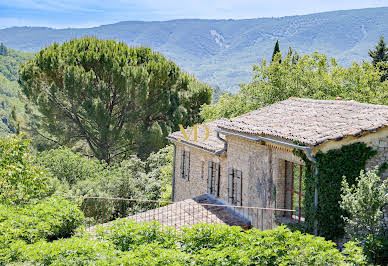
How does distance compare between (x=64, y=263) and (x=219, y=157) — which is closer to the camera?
(x=64, y=263)

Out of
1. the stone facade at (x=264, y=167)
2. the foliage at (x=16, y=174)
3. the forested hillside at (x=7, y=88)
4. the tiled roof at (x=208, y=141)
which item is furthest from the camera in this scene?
the forested hillside at (x=7, y=88)

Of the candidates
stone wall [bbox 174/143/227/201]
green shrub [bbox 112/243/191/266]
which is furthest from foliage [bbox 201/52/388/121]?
green shrub [bbox 112/243/191/266]

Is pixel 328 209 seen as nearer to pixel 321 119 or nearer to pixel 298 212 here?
pixel 298 212

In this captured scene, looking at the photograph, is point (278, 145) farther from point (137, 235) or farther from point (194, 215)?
point (137, 235)

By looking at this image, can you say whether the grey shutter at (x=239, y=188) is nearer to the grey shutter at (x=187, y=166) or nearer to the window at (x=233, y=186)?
the window at (x=233, y=186)

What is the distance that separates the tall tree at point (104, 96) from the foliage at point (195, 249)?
18.9 m

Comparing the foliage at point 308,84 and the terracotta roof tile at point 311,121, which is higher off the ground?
the foliage at point 308,84

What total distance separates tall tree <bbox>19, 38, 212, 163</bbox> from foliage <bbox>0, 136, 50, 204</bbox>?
1360 cm

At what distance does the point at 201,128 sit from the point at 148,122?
11.9 m

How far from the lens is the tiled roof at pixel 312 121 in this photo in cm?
1011

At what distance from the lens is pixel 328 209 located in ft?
33.5

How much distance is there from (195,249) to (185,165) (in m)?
9.64

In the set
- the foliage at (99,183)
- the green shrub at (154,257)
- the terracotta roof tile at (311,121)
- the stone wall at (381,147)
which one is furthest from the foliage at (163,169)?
the green shrub at (154,257)

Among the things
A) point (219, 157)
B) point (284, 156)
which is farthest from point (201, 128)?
point (284, 156)
